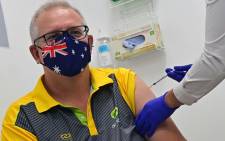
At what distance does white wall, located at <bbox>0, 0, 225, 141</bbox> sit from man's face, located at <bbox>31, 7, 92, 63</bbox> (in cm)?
48

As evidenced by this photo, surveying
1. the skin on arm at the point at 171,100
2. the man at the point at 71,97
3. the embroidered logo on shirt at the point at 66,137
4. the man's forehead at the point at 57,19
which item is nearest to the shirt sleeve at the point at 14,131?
the man at the point at 71,97

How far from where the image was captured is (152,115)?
55.5 inches

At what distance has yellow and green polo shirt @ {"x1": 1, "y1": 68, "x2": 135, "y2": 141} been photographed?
1.42 meters

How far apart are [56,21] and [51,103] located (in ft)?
1.16

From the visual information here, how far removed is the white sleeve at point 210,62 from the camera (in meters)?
1.09

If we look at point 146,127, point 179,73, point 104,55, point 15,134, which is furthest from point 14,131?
point 104,55

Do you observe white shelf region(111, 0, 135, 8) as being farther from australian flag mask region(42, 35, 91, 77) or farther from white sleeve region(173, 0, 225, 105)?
white sleeve region(173, 0, 225, 105)

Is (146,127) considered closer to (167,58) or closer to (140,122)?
(140,122)

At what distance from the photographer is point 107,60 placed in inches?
92.6

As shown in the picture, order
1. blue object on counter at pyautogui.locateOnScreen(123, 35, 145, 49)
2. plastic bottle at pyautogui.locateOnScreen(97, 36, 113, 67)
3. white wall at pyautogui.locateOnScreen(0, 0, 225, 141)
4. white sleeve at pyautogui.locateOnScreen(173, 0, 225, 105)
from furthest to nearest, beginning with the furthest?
plastic bottle at pyautogui.locateOnScreen(97, 36, 113, 67), blue object on counter at pyautogui.locateOnScreen(123, 35, 145, 49), white wall at pyautogui.locateOnScreen(0, 0, 225, 141), white sleeve at pyautogui.locateOnScreen(173, 0, 225, 105)

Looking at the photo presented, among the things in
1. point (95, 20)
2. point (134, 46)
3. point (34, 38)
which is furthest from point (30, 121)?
point (95, 20)

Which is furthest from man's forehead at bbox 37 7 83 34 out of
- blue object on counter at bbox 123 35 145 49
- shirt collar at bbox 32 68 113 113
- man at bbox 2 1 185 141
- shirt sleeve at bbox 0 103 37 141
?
blue object on counter at bbox 123 35 145 49

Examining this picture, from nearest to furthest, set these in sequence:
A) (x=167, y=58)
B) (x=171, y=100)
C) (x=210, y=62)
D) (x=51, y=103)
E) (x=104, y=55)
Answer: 1. (x=210, y=62)
2. (x=171, y=100)
3. (x=51, y=103)
4. (x=167, y=58)
5. (x=104, y=55)

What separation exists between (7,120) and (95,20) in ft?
3.94
